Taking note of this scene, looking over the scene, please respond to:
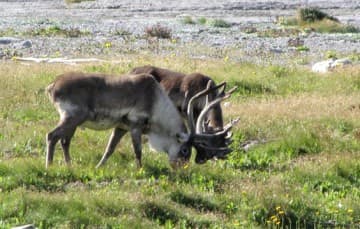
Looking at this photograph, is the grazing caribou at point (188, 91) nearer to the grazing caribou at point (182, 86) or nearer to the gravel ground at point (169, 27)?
the grazing caribou at point (182, 86)

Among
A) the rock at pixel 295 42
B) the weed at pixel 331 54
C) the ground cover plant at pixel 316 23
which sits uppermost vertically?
the weed at pixel 331 54

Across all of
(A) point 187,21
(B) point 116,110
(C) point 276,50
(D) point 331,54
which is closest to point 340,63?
(D) point 331,54

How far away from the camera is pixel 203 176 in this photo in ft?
41.4

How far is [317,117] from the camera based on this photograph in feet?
55.8

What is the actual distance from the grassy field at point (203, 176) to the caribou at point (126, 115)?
26 centimetres

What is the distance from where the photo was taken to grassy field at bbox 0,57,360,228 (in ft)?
35.6

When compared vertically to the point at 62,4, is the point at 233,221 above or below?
above

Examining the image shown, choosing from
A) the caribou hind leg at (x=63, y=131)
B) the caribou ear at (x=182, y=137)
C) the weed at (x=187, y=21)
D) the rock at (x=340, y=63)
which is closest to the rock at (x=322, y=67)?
the rock at (x=340, y=63)

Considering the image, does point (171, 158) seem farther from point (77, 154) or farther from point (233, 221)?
point (233, 221)

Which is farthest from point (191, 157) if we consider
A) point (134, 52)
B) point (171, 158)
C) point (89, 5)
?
point (89, 5)

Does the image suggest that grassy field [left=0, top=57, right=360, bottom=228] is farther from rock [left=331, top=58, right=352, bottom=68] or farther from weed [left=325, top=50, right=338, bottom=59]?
weed [left=325, top=50, right=338, bottom=59]

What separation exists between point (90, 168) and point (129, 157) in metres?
1.44

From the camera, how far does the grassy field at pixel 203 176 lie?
10.8 meters

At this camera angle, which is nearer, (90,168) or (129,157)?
(90,168)
